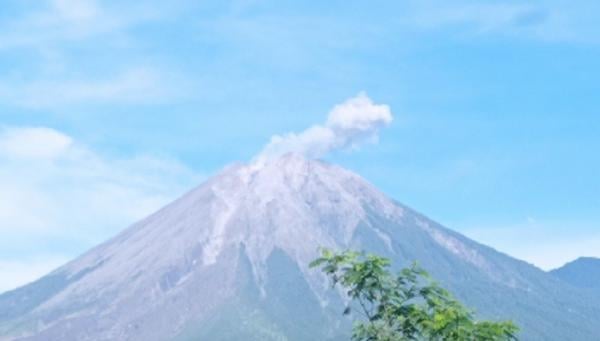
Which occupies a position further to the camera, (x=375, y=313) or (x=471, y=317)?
(x=375, y=313)

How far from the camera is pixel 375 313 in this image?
20156 millimetres

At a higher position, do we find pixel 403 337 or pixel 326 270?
pixel 326 270

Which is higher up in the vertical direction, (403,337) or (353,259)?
(353,259)

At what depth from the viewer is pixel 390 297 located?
19.7m

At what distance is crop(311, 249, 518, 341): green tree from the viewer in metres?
18.9

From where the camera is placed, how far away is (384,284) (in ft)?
64.6

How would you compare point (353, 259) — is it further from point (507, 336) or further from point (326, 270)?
point (507, 336)

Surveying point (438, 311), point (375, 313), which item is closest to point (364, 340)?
point (375, 313)

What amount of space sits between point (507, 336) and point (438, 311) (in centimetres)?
149

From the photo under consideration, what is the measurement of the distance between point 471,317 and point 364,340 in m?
3.12

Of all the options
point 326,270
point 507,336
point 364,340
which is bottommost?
point 507,336

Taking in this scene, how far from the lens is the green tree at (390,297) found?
18.9 meters

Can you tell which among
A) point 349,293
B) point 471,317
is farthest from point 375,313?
point 471,317

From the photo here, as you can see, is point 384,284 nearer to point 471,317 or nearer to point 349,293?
point 349,293
